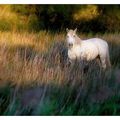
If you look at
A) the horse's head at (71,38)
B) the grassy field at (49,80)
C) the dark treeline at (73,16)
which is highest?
the dark treeline at (73,16)

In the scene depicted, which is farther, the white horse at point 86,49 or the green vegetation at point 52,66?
the white horse at point 86,49

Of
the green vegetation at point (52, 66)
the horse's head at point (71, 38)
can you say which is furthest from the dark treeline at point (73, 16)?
the horse's head at point (71, 38)

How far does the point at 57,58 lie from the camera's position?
556cm

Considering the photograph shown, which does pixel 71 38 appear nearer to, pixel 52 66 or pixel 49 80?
pixel 52 66

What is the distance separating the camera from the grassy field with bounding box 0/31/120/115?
5.34 m

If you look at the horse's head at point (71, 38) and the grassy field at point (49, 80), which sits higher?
the horse's head at point (71, 38)

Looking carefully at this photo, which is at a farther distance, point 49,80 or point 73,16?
point 73,16

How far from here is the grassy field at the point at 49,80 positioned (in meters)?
5.34

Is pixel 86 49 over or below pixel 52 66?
over

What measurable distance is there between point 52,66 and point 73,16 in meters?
0.55

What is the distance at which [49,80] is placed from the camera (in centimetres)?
546

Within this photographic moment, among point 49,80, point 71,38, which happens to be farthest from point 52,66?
point 71,38

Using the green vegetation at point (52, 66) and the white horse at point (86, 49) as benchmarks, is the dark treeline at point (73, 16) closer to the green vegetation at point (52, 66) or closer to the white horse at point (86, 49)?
the green vegetation at point (52, 66)

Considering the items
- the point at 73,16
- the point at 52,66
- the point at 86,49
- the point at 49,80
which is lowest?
the point at 49,80
